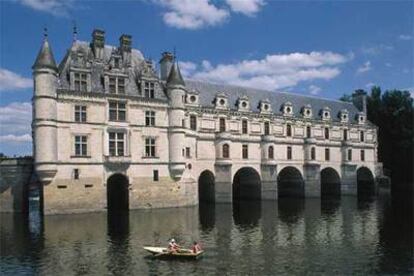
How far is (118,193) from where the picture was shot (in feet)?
163

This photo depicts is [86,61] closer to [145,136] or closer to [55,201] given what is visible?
[145,136]

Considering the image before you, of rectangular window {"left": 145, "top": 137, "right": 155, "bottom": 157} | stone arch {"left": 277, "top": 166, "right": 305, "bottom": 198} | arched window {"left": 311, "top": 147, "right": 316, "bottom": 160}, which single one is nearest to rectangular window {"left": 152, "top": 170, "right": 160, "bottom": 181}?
rectangular window {"left": 145, "top": 137, "right": 155, "bottom": 157}

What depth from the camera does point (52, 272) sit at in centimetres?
2134

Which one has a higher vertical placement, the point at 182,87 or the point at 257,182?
the point at 182,87

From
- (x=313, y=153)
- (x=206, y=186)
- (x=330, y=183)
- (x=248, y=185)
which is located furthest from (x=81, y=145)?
(x=330, y=183)

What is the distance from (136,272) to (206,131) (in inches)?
1298

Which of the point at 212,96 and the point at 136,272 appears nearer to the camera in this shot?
the point at 136,272

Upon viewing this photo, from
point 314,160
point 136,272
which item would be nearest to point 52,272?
point 136,272

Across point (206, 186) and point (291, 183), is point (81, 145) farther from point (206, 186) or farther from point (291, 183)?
point (291, 183)

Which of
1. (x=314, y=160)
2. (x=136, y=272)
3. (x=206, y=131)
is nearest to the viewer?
(x=136, y=272)

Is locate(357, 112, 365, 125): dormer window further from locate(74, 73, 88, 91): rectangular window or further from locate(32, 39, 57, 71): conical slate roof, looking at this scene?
locate(32, 39, 57, 71): conical slate roof

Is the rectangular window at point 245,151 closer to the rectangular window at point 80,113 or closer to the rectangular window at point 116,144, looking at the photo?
the rectangular window at point 116,144

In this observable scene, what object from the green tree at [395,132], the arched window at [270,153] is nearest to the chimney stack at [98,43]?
the arched window at [270,153]

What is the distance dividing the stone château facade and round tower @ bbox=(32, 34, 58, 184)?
93mm
